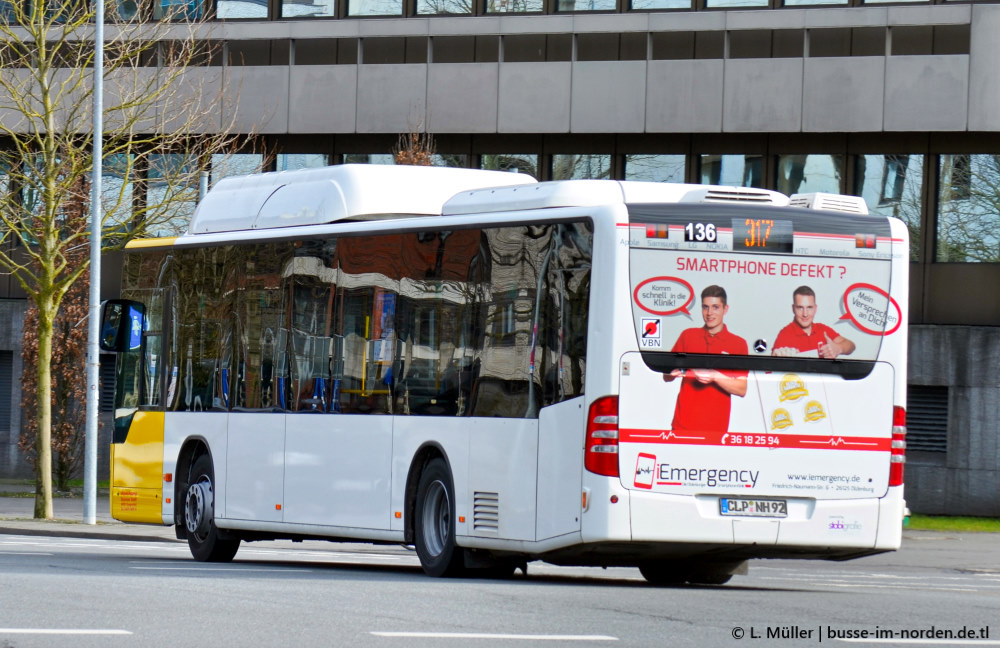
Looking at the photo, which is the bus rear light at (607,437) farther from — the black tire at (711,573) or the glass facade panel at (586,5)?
the glass facade panel at (586,5)

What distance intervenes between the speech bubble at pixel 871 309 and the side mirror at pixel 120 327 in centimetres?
811

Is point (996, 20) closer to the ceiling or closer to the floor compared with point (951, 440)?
closer to the ceiling

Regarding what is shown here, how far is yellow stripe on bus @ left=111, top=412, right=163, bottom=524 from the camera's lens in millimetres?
17828

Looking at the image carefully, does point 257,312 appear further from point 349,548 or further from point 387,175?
point 349,548

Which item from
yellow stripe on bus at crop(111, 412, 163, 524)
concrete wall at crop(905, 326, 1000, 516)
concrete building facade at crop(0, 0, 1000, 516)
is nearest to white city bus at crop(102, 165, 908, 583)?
yellow stripe on bus at crop(111, 412, 163, 524)

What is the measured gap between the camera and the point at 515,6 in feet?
114

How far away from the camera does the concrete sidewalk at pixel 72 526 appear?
2384 centimetres

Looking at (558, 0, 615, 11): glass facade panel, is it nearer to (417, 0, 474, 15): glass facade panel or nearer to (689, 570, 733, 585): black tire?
(417, 0, 474, 15): glass facade panel

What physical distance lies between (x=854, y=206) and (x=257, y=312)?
5775 millimetres

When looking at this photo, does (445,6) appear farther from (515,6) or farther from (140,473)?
(140,473)

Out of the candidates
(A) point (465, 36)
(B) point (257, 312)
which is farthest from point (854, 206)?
(A) point (465, 36)

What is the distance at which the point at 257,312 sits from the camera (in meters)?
16.5

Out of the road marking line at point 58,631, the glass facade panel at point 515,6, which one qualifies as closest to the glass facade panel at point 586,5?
the glass facade panel at point 515,6

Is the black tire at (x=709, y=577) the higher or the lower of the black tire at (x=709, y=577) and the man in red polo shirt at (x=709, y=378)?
the lower
